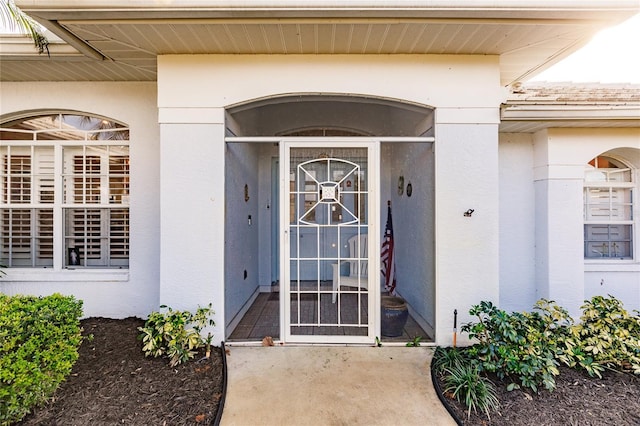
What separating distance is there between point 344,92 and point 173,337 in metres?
3.10

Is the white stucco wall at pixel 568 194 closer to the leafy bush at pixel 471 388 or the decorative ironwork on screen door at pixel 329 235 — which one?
the leafy bush at pixel 471 388

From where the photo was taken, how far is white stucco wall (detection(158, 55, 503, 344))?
3.54 meters

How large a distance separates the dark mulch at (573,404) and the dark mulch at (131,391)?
6.93ft

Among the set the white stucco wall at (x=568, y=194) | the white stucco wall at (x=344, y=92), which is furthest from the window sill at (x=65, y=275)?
the white stucco wall at (x=568, y=194)

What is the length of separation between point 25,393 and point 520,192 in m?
5.78

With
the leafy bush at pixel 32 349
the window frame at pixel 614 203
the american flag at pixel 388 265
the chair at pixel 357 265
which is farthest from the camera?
the american flag at pixel 388 265

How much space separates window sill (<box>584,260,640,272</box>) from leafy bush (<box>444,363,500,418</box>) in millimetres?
3140

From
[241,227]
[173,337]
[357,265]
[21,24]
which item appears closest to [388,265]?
[357,265]

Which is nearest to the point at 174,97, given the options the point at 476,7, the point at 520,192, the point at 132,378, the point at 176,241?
the point at 176,241

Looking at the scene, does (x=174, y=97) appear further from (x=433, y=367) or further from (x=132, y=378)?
(x=433, y=367)

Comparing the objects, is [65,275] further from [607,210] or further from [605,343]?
[607,210]

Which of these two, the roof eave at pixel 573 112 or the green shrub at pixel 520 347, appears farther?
the roof eave at pixel 573 112

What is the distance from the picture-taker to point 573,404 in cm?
258

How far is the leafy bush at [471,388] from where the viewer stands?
2553 millimetres
